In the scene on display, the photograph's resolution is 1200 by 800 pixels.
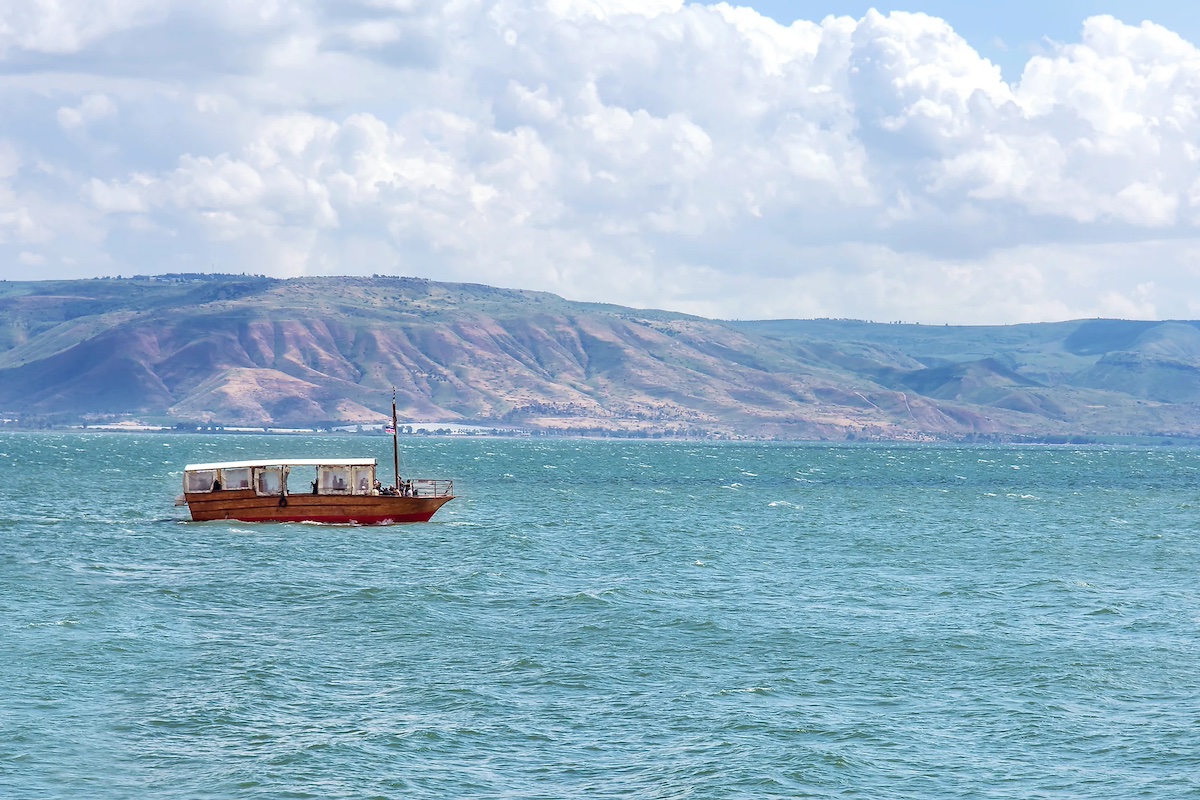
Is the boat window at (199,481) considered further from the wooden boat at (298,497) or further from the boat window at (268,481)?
the boat window at (268,481)

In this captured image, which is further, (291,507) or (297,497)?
(291,507)

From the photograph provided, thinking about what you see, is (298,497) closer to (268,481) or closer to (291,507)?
(291,507)

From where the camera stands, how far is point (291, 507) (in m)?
90.2

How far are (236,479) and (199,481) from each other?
2268 mm

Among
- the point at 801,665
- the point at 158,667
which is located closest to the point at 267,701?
the point at 158,667

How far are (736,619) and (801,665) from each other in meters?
9.11

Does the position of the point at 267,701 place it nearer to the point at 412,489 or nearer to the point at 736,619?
the point at 736,619

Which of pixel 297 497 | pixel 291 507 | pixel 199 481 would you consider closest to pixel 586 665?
pixel 297 497

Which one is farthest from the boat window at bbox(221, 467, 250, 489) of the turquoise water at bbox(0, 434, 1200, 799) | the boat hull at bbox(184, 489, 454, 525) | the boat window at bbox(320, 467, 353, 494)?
the boat window at bbox(320, 467, 353, 494)

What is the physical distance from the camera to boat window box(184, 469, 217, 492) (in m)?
91.3

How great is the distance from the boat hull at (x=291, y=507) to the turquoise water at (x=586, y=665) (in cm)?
124

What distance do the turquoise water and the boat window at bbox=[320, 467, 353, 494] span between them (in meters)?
4.00

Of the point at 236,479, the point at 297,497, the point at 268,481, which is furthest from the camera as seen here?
the point at 268,481

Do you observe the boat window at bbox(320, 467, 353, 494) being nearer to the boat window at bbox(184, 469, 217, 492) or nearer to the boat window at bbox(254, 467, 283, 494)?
the boat window at bbox(254, 467, 283, 494)
